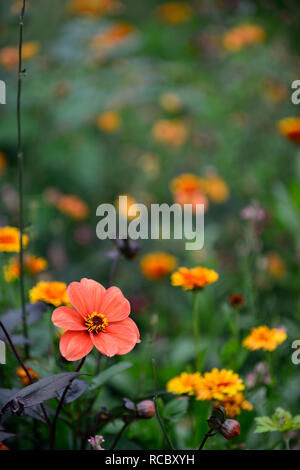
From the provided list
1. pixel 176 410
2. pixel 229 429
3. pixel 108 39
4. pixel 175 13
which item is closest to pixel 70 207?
pixel 108 39

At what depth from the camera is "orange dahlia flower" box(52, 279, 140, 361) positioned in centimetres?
47

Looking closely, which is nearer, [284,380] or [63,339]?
[63,339]

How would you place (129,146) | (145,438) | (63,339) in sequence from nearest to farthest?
1. (63,339)
2. (145,438)
3. (129,146)

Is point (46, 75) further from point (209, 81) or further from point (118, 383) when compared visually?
point (118, 383)

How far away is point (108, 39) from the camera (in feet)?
5.77

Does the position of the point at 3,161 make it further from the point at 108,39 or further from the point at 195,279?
the point at 195,279

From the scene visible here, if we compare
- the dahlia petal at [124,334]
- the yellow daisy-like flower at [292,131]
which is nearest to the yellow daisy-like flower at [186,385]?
the dahlia petal at [124,334]

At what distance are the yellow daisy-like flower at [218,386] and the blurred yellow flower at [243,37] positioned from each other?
133 centimetres

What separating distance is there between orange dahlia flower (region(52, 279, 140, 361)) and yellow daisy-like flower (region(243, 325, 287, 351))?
207mm

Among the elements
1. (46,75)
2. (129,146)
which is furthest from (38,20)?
(129,146)

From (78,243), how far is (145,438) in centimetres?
94

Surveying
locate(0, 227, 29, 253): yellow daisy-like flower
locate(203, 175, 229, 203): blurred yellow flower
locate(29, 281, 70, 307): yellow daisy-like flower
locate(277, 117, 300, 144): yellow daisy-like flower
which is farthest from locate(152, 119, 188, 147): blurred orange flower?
locate(29, 281, 70, 307): yellow daisy-like flower

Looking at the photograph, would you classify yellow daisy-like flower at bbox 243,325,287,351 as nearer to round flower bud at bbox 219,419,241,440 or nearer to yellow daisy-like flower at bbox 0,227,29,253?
round flower bud at bbox 219,419,241,440

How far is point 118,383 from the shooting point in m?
1.02
